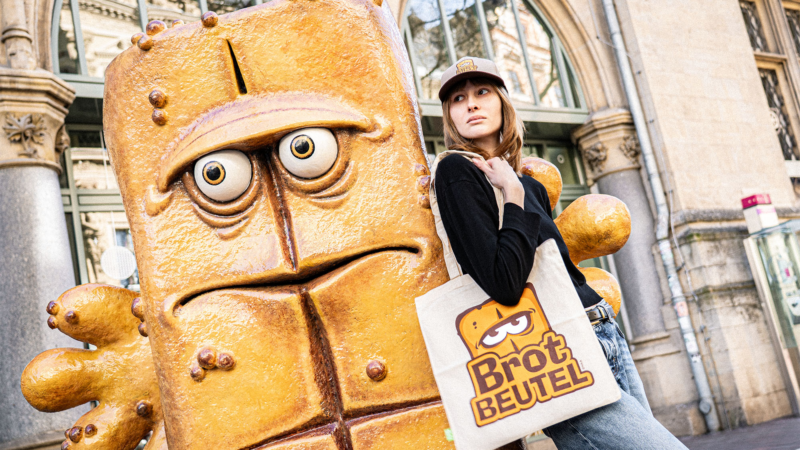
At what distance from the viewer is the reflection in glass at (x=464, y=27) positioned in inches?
294

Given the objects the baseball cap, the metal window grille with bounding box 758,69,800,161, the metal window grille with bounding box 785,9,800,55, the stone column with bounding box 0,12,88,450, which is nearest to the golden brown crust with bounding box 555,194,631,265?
the baseball cap

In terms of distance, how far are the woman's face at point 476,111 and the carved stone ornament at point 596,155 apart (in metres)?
6.57

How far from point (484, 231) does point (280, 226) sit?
19.9 inches

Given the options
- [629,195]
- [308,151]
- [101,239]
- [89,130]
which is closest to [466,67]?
[308,151]

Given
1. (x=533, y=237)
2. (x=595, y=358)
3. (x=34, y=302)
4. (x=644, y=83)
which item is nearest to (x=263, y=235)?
(x=533, y=237)

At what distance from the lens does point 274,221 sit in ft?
5.19

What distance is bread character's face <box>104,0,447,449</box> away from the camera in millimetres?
1521

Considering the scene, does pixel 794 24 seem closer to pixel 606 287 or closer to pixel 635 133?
pixel 635 133

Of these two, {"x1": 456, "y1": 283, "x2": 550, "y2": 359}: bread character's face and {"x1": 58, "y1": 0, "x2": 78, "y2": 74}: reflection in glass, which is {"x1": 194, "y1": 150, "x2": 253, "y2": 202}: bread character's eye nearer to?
{"x1": 456, "y1": 283, "x2": 550, "y2": 359}: bread character's face

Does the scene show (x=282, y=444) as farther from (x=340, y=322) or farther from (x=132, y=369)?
(x=132, y=369)

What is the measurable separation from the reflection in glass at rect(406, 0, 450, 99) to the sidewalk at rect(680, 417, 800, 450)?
450 cm

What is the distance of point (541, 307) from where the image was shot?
1.43m

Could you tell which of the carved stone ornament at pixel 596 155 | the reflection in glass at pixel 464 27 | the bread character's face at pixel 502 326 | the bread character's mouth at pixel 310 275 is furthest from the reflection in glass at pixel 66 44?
the carved stone ornament at pixel 596 155

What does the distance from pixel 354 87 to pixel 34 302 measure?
3.84 metres
